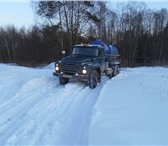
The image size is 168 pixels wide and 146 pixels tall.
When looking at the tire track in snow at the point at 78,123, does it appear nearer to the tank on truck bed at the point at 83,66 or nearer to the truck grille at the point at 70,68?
the tank on truck bed at the point at 83,66

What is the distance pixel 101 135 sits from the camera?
7.05 m

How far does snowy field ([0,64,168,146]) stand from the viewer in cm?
701

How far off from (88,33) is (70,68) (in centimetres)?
3073

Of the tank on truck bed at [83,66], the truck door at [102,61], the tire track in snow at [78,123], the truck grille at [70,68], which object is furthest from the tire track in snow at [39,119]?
the truck door at [102,61]

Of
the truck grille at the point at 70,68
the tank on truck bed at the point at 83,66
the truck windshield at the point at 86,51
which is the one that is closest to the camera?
the tank on truck bed at the point at 83,66

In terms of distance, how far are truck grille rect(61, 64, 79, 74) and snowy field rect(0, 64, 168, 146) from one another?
172cm

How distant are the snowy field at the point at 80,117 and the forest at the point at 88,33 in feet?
97.3

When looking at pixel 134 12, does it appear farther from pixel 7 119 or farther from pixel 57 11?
pixel 7 119

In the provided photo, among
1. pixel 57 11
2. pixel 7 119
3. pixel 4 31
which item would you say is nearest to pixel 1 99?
pixel 7 119

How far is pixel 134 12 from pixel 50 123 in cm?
6112

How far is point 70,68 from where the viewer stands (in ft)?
49.4

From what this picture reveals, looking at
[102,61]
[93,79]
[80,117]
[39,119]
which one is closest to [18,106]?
[39,119]

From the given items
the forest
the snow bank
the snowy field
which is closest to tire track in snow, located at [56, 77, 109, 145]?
the snowy field

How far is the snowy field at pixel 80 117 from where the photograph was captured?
701 cm
